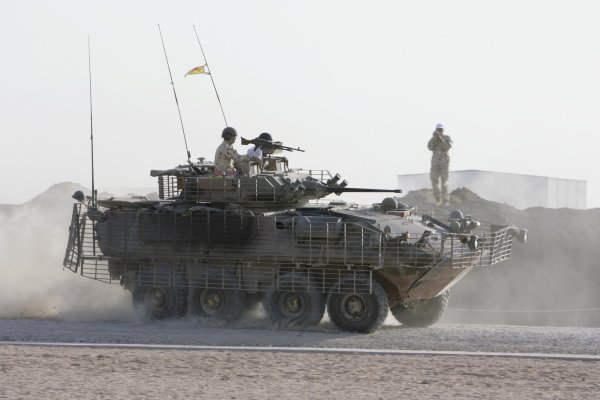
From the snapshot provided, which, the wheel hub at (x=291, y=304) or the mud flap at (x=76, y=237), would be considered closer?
the wheel hub at (x=291, y=304)

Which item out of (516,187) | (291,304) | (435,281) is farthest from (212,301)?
(516,187)

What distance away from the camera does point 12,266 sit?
2861cm

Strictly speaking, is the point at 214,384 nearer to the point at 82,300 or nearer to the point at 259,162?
the point at 259,162

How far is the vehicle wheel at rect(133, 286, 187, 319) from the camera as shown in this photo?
71.8ft

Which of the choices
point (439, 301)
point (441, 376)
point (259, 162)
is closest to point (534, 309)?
point (439, 301)

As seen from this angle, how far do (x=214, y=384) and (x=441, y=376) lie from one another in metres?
2.66

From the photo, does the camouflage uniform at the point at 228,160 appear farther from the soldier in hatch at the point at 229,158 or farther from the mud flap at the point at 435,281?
the mud flap at the point at 435,281

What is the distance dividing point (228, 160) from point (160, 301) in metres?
3.01

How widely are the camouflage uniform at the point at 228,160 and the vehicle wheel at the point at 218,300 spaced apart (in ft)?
6.27

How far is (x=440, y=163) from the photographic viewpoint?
31.6 meters

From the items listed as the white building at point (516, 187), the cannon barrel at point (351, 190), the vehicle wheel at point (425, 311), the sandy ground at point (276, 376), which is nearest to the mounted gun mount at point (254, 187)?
the cannon barrel at point (351, 190)

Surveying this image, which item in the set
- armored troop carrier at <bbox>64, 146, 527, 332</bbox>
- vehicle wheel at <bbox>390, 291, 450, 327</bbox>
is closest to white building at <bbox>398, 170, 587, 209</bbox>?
armored troop carrier at <bbox>64, 146, 527, 332</bbox>

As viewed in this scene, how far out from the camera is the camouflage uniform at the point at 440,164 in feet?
102

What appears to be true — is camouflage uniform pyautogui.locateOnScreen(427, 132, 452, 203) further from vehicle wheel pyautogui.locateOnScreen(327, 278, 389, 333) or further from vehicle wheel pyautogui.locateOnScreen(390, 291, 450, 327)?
vehicle wheel pyautogui.locateOnScreen(327, 278, 389, 333)
